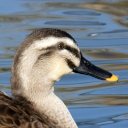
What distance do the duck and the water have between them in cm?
130

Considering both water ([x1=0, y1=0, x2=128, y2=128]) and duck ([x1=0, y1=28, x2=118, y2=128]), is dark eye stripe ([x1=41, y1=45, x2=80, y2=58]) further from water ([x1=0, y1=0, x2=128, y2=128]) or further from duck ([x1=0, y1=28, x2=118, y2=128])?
water ([x1=0, y1=0, x2=128, y2=128])

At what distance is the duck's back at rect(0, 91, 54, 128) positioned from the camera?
4902 mm

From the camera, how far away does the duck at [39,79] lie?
16.5 feet

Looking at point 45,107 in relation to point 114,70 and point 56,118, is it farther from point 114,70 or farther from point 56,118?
point 114,70

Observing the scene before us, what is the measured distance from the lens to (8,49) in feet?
30.9

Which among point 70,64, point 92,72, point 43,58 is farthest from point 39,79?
point 92,72

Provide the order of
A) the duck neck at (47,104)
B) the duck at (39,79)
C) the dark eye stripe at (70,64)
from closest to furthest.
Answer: the duck at (39,79) → the duck neck at (47,104) → the dark eye stripe at (70,64)

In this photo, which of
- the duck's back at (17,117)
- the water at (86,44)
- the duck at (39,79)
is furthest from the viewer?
the water at (86,44)

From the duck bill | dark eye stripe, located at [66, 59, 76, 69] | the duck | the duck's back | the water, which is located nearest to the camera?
the duck's back

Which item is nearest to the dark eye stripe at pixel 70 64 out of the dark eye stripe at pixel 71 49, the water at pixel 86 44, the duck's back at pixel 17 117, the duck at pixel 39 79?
the duck at pixel 39 79

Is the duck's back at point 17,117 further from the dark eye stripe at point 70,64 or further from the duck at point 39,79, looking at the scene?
the dark eye stripe at point 70,64

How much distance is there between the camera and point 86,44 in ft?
32.6

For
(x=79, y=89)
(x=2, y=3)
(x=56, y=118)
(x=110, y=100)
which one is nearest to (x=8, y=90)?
(x=79, y=89)

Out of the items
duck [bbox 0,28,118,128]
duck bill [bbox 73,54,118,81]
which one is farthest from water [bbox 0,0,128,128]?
duck [bbox 0,28,118,128]
